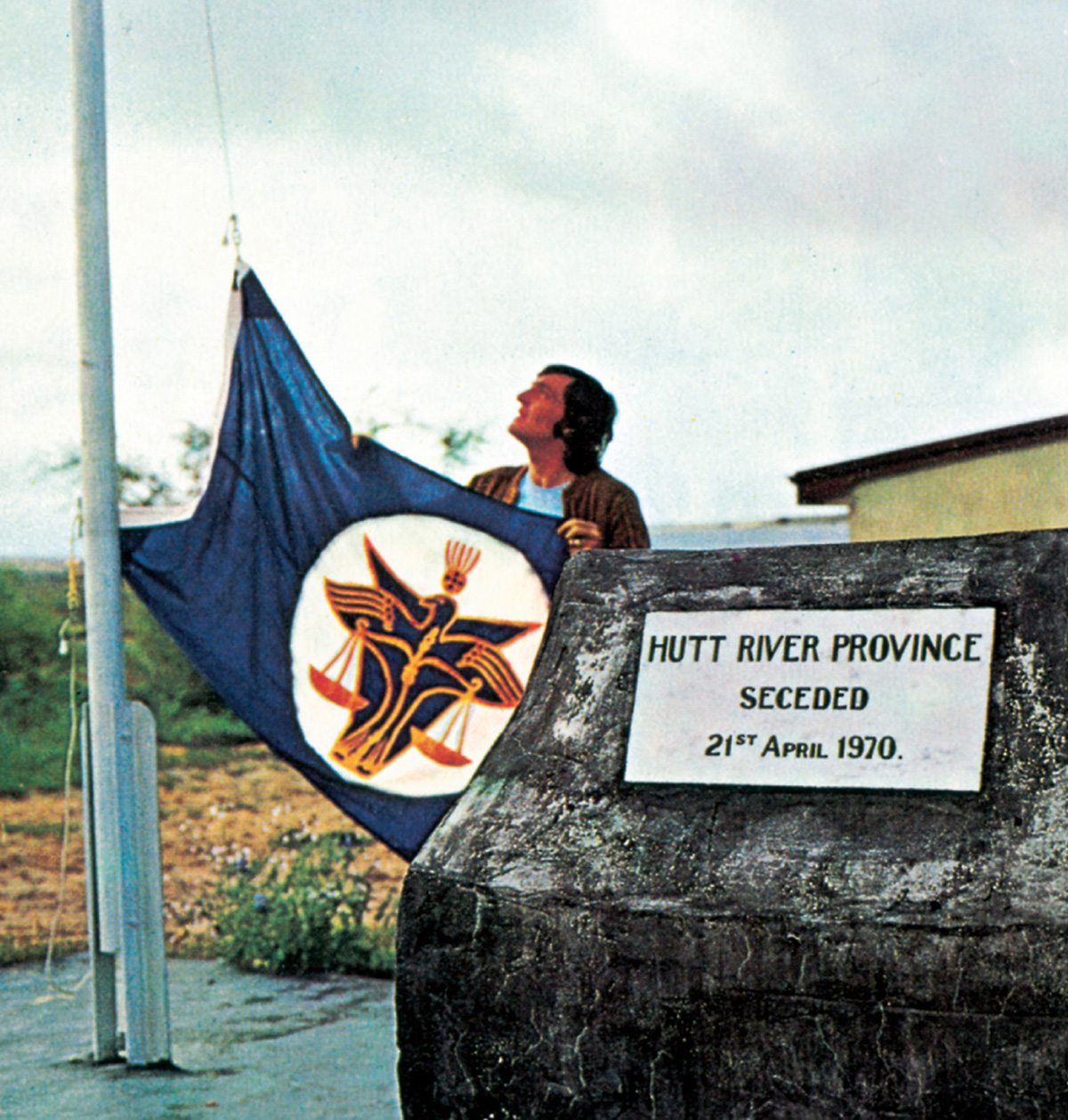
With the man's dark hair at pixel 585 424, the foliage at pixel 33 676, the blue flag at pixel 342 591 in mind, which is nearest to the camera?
the man's dark hair at pixel 585 424

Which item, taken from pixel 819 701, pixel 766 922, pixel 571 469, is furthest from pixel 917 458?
pixel 766 922

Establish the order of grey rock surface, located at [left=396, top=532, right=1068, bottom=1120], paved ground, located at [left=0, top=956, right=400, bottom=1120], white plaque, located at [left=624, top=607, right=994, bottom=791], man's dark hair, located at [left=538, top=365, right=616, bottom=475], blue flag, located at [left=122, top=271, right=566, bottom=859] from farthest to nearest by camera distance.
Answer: blue flag, located at [left=122, top=271, right=566, bottom=859] → man's dark hair, located at [left=538, top=365, right=616, bottom=475] → paved ground, located at [left=0, top=956, right=400, bottom=1120] → white plaque, located at [left=624, top=607, right=994, bottom=791] → grey rock surface, located at [left=396, top=532, right=1068, bottom=1120]

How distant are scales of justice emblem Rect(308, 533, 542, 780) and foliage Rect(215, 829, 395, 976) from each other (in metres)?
1.68

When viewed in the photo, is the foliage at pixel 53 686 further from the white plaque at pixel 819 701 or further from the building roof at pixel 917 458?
the white plaque at pixel 819 701

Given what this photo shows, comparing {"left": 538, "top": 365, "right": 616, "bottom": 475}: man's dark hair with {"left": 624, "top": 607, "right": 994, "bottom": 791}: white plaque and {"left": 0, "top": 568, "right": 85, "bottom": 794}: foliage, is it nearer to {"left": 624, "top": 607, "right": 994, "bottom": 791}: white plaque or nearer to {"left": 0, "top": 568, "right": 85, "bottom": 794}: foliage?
{"left": 624, "top": 607, "right": 994, "bottom": 791}: white plaque

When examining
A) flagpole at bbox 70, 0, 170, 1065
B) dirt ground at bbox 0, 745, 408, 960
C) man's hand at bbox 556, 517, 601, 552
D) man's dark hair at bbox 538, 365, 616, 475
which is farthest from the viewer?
dirt ground at bbox 0, 745, 408, 960

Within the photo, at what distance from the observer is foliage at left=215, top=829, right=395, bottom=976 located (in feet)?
20.8

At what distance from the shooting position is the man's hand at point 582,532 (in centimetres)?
431

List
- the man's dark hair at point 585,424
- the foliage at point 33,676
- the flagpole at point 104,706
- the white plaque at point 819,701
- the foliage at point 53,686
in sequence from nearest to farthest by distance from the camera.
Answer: the white plaque at point 819,701 → the flagpole at point 104,706 → the man's dark hair at point 585,424 → the foliage at point 53,686 → the foliage at point 33,676

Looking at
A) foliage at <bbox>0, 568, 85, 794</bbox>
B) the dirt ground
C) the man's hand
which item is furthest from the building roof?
foliage at <bbox>0, 568, 85, 794</bbox>

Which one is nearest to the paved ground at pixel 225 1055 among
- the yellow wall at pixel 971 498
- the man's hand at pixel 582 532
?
the man's hand at pixel 582 532

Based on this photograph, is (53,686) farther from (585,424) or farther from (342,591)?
(585,424)

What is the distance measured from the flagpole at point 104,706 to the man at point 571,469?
1216mm

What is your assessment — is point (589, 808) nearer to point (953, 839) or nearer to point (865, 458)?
point (953, 839)
